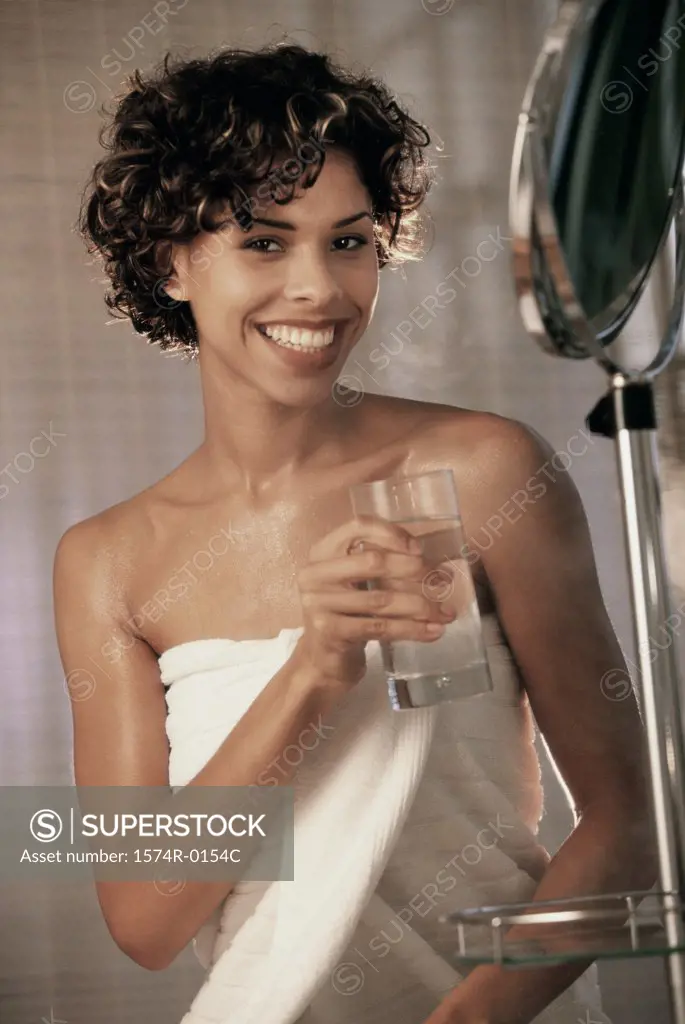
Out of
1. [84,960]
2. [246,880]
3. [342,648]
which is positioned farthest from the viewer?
[84,960]

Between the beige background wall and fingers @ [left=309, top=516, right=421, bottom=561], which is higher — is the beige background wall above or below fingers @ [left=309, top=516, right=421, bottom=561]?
above

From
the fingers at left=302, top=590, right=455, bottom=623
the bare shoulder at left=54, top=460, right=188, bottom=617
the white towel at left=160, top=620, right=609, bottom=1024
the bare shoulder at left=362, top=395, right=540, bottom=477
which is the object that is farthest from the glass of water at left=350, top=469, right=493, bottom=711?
the bare shoulder at left=54, top=460, right=188, bottom=617

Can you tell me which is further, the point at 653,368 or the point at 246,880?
the point at 246,880

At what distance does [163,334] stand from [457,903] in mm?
566

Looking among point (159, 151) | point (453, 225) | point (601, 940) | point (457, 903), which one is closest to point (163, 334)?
point (159, 151)

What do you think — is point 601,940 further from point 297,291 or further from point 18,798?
point 18,798

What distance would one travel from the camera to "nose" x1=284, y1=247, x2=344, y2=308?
1.04 metres

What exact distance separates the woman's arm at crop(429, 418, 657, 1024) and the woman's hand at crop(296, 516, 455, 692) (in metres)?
0.19

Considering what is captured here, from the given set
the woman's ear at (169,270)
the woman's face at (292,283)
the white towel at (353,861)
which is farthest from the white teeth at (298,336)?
Answer: the white towel at (353,861)

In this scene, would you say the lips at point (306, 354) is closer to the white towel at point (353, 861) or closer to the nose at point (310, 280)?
the nose at point (310, 280)

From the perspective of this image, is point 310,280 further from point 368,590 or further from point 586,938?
point 586,938

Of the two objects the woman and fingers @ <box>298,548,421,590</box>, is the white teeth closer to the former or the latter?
the woman

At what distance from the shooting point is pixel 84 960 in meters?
1.17

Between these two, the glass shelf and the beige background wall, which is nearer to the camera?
the glass shelf
